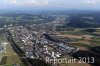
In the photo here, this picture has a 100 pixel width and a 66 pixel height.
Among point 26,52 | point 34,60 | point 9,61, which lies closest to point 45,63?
point 34,60

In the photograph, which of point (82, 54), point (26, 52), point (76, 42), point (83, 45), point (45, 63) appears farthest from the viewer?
point (76, 42)

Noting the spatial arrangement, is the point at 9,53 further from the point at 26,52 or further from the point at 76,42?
the point at 76,42

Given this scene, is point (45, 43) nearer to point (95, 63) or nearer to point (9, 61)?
point (9, 61)

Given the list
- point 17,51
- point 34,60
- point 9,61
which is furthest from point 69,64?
point 17,51

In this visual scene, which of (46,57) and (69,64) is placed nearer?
(69,64)

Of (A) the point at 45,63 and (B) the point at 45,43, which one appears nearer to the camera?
(A) the point at 45,63

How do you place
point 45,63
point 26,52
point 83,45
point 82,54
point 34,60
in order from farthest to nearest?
point 83,45 < point 26,52 < point 82,54 < point 34,60 < point 45,63

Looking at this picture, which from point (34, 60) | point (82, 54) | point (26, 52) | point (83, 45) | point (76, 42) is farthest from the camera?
point (76, 42)

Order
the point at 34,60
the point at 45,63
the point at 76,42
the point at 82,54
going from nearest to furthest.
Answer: the point at 45,63 < the point at 34,60 < the point at 82,54 < the point at 76,42
